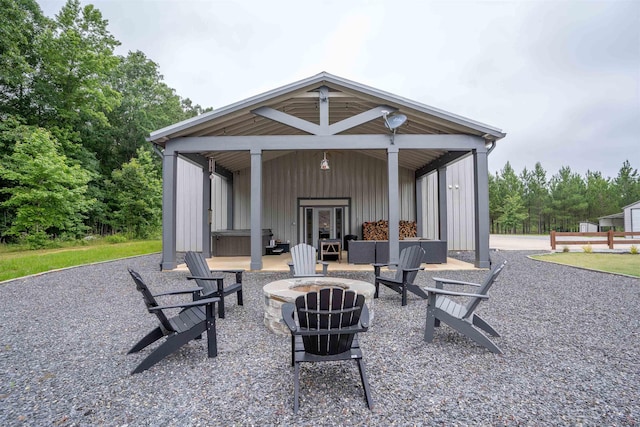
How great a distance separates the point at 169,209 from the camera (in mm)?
7102

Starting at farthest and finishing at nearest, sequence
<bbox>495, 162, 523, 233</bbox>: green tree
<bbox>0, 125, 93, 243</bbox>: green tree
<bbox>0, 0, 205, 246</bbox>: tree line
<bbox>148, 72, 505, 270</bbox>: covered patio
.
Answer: <bbox>495, 162, 523, 233</bbox>: green tree → <bbox>0, 0, 205, 246</bbox>: tree line → <bbox>0, 125, 93, 243</bbox>: green tree → <bbox>148, 72, 505, 270</bbox>: covered patio

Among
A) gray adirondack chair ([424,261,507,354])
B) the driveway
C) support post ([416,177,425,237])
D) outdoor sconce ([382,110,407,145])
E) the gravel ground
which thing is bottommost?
the gravel ground

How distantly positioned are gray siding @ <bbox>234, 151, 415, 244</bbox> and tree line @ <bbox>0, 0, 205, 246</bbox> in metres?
8.43

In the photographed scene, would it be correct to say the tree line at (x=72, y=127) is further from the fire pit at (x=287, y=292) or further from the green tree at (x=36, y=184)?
the fire pit at (x=287, y=292)

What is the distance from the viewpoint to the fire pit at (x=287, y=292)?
3264 millimetres

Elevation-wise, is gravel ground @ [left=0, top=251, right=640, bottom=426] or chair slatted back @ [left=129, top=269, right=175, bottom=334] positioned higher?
chair slatted back @ [left=129, top=269, right=175, bottom=334]

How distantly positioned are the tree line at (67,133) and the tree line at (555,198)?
34533 mm

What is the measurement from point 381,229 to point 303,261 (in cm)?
652

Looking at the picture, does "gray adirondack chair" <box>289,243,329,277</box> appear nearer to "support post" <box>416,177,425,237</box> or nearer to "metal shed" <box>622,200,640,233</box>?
"support post" <box>416,177,425,237</box>

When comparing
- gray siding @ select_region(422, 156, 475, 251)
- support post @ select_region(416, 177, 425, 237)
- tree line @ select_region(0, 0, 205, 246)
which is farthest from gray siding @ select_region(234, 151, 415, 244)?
tree line @ select_region(0, 0, 205, 246)

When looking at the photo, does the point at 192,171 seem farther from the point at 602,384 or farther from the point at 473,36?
the point at 473,36

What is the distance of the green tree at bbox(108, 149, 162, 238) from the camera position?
1839 cm

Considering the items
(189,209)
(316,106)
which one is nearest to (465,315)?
(316,106)

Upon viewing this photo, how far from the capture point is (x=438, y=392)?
2104 millimetres
